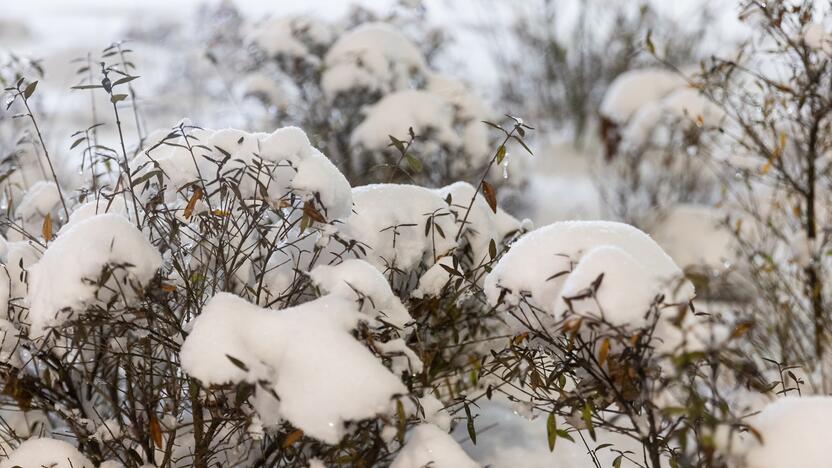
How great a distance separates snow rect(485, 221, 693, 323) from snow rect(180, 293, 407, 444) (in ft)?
1.28

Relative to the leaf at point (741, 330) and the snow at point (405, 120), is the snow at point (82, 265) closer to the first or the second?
the leaf at point (741, 330)

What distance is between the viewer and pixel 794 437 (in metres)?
1.51

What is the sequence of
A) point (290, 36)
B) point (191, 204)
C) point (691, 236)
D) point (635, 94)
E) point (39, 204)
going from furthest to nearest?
point (635, 94), point (691, 236), point (290, 36), point (39, 204), point (191, 204)

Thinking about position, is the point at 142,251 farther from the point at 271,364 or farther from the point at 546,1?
the point at 546,1

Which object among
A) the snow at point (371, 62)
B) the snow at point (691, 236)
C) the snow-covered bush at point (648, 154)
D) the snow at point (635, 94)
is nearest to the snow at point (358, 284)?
the snow at point (371, 62)

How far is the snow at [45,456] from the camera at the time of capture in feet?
6.69

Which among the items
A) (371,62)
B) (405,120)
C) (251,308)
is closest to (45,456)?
(251,308)

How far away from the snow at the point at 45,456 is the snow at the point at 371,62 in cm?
300

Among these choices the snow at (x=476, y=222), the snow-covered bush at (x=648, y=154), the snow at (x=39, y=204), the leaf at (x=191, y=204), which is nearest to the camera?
the leaf at (x=191, y=204)

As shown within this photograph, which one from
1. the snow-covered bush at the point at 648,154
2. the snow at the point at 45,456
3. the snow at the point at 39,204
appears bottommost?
the snow at the point at 45,456

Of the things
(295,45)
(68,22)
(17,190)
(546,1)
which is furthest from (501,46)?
(68,22)

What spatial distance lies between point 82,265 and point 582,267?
3.72ft

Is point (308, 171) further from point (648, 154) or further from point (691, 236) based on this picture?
point (648, 154)

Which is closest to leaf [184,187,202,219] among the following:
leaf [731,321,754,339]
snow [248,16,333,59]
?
leaf [731,321,754,339]
